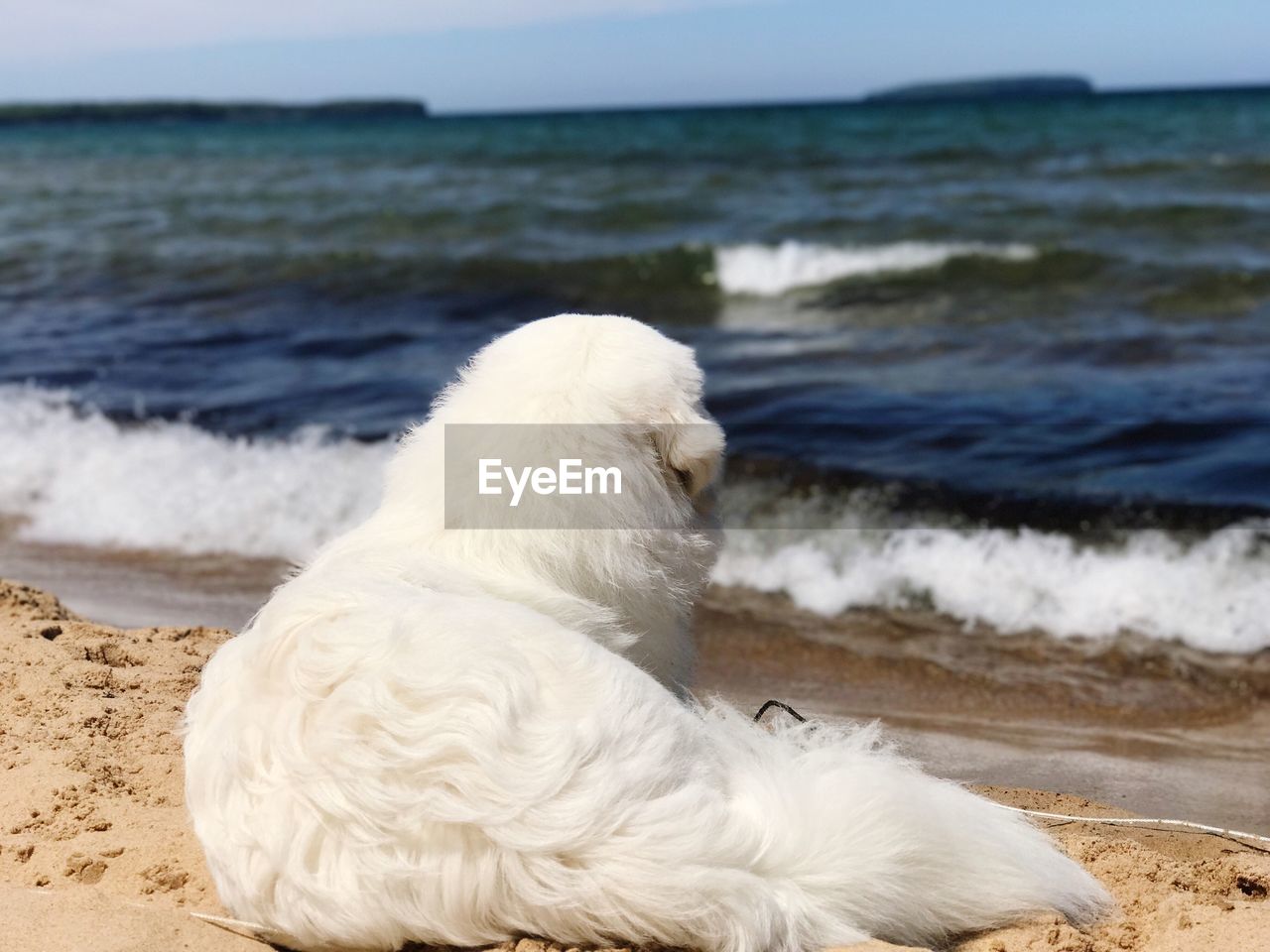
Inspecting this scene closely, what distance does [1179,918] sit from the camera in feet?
8.35

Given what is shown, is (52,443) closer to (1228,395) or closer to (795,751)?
(795,751)

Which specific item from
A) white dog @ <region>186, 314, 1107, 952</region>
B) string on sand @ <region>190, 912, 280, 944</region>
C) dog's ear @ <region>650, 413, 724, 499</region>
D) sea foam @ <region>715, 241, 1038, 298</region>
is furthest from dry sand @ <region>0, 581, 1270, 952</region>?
sea foam @ <region>715, 241, 1038, 298</region>

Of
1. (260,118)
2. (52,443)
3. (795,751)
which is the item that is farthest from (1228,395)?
(260,118)

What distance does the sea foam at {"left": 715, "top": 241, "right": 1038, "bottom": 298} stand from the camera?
1385cm

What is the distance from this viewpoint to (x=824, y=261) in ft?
48.1

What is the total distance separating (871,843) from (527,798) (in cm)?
61

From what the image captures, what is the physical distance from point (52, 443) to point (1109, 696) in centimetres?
623

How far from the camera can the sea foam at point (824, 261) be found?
1385 cm

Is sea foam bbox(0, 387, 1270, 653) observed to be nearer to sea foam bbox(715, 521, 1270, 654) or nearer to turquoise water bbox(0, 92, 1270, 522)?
sea foam bbox(715, 521, 1270, 654)

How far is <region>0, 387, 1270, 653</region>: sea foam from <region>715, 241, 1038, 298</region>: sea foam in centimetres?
721

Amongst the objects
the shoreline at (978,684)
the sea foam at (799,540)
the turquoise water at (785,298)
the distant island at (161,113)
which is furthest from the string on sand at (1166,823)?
the distant island at (161,113)

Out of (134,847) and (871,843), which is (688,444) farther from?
(134,847)

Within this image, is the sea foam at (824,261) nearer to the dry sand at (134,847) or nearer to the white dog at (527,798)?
the dry sand at (134,847)

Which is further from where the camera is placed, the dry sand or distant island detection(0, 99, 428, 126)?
distant island detection(0, 99, 428, 126)
